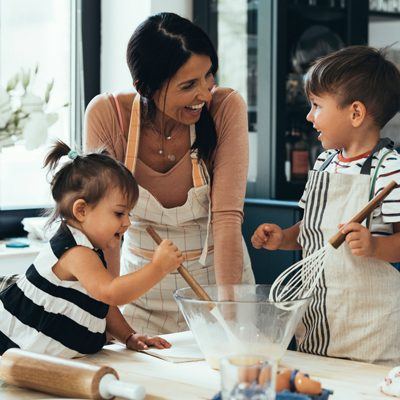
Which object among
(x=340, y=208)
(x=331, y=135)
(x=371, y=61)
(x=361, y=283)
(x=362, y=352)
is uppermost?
(x=371, y=61)

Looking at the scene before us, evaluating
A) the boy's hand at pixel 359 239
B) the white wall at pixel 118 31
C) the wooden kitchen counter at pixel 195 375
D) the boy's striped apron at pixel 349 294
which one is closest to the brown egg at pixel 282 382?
the wooden kitchen counter at pixel 195 375

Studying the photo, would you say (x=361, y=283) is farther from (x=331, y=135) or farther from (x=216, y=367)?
(x=216, y=367)

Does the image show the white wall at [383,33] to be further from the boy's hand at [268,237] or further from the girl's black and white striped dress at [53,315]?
the girl's black and white striped dress at [53,315]

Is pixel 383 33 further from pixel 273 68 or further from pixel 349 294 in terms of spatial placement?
pixel 349 294

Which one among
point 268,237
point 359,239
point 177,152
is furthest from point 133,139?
point 359,239

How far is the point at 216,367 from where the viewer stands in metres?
1.44

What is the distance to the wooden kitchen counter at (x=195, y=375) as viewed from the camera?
132 centimetres

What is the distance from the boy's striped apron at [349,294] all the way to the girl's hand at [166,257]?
1.29 feet

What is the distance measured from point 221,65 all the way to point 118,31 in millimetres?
427

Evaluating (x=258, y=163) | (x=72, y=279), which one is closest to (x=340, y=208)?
(x=72, y=279)

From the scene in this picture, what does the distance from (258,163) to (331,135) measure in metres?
1.49

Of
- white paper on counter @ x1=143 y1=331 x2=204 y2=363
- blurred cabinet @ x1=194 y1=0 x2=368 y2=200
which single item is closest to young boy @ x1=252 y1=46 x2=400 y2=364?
white paper on counter @ x1=143 y1=331 x2=204 y2=363

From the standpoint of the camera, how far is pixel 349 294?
71.2 inches

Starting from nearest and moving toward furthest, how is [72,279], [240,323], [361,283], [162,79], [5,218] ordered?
1. [240,323]
2. [72,279]
3. [361,283]
4. [162,79]
5. [5,218]
